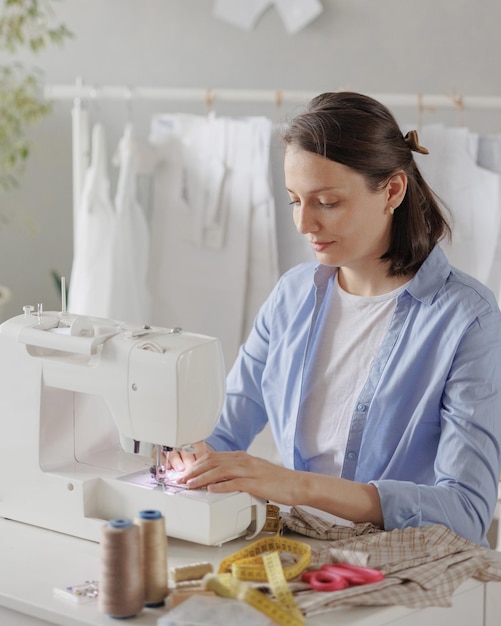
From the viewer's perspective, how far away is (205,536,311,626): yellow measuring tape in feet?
4.43

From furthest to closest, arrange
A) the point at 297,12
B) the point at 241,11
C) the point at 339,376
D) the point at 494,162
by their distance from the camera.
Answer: the point at 241,11 → the point at 297,12 → the point at 494,162 → the point at 339,376

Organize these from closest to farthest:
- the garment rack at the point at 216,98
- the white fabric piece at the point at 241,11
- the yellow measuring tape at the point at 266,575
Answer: the yellow measuring tape at the point at 266,575, the garment rack at the point at 216,98, the white fabric piece at the point at 241,11

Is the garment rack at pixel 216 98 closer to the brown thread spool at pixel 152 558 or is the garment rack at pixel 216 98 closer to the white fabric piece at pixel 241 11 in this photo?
the white fabric piece at pixel 241 11

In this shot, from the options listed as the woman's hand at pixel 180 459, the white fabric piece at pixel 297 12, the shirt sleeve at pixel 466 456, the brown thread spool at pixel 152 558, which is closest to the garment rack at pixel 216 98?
the white fabric piece at pixel 297 12

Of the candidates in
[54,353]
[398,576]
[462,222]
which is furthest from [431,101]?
[398,576]

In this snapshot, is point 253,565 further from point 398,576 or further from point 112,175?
point 112,175

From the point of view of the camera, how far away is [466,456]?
69.2 inches

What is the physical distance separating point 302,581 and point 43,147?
10.0ft

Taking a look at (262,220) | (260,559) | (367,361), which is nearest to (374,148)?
(367,361)

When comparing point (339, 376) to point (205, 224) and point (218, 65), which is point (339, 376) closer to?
point (205, 224)

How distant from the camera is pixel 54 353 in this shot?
178 centimetres

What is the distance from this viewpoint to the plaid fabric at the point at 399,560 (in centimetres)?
140

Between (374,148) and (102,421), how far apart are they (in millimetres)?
687

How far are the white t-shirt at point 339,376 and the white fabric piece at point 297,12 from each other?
176 cm
